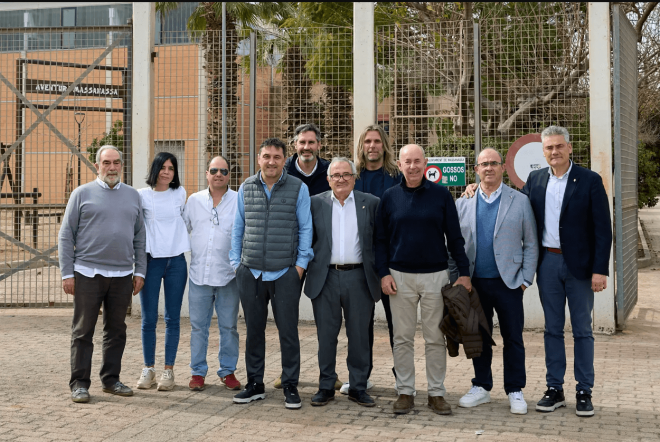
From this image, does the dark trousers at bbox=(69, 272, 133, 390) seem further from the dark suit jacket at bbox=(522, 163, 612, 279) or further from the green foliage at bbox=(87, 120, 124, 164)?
the green foliage at bbox=(87, 120, 124, 164)

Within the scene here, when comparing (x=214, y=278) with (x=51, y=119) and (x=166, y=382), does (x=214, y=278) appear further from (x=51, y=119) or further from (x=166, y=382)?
(x=51, y=119)

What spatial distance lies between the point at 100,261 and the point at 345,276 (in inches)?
78.6

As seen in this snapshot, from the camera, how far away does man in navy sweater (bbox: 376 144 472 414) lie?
17.7 feet

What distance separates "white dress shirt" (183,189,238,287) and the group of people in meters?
0.01

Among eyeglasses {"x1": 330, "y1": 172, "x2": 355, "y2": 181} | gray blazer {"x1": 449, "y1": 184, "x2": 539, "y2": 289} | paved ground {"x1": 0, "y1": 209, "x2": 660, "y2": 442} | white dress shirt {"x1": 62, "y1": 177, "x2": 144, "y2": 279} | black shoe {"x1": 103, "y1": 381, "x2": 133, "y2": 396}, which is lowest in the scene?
paved ground {"x1": 0, "y1": 209, "x2": 660, "y2": 442}

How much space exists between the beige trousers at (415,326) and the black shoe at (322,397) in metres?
0.58

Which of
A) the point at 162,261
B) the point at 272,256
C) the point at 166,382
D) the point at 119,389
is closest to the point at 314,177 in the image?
the point at 272,256

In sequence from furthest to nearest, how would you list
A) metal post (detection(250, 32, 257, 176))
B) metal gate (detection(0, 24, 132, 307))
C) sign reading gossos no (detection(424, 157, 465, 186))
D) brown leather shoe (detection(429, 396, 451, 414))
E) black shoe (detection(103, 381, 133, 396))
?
metal gate (detection(0, 24, 132, 307)), metal post (detection(250, 32, 257, 176)), sign reading gossos no (detection(424, 157, 465, 186)), black shoe (detection(103, 381, 133, 396)), brown leather shoe (detection(429, 396, 451, 414))

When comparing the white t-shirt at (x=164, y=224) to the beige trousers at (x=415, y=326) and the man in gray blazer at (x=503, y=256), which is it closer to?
the beige trousers at (x=415, y=326)

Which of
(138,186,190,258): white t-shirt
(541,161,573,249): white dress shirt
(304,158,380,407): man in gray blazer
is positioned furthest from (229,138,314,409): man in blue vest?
(541,161,573,249): white dress shirt

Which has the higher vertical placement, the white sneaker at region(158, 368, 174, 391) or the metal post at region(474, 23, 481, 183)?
the metal post at region(474, 23, 481, 183)

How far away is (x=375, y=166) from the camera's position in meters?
6.18

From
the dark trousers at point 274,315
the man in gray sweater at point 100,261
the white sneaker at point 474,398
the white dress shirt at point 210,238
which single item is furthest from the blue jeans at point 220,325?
the white sneaker at point 474,398

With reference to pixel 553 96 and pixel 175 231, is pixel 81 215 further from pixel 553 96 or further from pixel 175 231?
pixel 553 96
